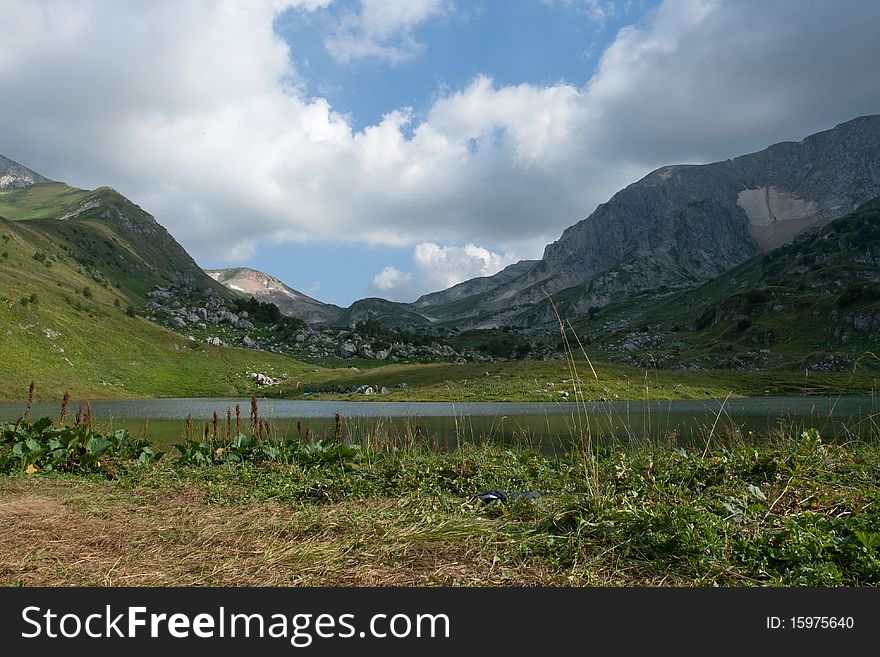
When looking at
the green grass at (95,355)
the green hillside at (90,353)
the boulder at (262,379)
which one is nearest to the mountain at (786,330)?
the boulder at (262,379)

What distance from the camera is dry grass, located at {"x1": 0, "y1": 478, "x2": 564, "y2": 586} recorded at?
5.27 meters

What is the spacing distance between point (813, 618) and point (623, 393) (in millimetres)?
67643

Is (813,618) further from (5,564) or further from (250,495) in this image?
(250,495)

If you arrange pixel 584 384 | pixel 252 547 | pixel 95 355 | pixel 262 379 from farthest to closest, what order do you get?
pixel 262 379
pixel 95 355
pixel 584 384
pixel 252 547

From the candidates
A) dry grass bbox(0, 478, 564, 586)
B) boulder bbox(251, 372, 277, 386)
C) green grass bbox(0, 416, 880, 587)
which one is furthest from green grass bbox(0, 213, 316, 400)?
dry grass bbox(0, 478, 564, 586)

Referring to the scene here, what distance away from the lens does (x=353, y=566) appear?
5504mm

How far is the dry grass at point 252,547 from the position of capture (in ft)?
17.3

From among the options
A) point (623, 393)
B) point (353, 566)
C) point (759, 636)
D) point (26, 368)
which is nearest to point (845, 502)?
point (759, 636)

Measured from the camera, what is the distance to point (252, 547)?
6305 millimetres

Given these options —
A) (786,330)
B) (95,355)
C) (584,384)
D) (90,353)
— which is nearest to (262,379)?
(95,355)

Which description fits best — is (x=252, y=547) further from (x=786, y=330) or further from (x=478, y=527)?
(x=786, y=330)

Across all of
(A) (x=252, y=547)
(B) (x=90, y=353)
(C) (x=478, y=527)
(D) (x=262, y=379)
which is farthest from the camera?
(D) (x=262, y=379)

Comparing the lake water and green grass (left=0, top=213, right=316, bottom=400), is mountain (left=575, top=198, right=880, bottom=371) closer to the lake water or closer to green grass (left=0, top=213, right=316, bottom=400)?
the lake water

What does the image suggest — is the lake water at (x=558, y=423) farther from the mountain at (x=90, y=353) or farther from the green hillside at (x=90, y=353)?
the mountain at (x=90, y=353)
